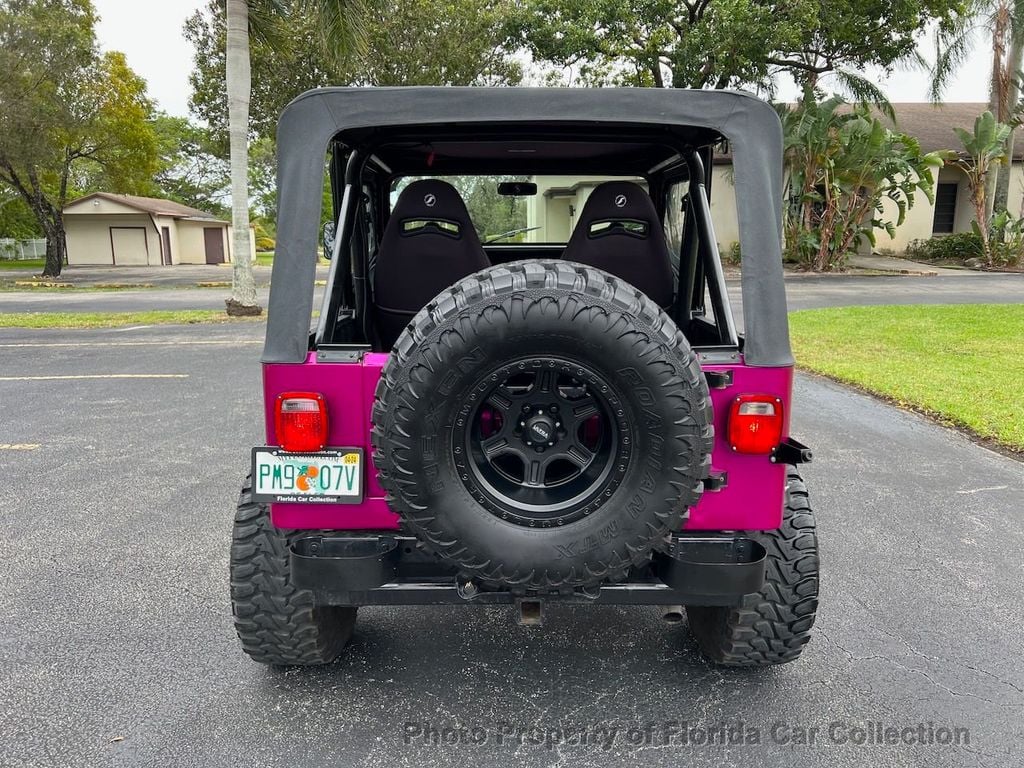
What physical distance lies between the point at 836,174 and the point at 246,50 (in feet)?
51.9

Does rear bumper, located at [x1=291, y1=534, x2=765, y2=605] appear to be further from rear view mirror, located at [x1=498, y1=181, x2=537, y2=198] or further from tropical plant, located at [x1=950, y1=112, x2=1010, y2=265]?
tropical plant, located at [x1=950, y1=112, x2=1010, y2=265]

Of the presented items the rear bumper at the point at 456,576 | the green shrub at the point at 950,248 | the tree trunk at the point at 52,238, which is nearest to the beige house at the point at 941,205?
the green shrub at the point at 950,248

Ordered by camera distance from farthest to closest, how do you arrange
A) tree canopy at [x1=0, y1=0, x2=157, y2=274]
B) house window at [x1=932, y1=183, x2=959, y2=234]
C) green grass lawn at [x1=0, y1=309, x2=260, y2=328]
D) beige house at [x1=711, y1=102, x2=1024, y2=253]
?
house window at [x1=932, y1=183, x2=959, y2=234] < beige house at [x1=711, y1=102, x2=1024, y2=253] < tree canopy at [x1=0, y1=0, x2=157, y2=274] < green grass lawn at [x1=0, y1=309, x2=260, y2=328]

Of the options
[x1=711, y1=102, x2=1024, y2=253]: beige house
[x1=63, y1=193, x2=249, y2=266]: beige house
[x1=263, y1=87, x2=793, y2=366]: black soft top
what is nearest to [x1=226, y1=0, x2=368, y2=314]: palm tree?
[x1=263, y1=87, x2=793, y2=366]: black soft top

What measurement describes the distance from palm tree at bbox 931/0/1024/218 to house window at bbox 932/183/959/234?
3.80 m

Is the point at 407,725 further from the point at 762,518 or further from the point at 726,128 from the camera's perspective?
the point at 726,128

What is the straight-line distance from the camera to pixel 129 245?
4188cm

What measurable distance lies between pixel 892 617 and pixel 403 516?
2.34 meters

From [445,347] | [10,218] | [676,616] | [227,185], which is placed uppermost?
[227,185]

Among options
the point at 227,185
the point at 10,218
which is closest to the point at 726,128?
the point at 10,218

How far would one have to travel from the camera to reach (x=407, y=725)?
8.18 feet

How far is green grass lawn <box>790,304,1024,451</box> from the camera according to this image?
6.53 meters

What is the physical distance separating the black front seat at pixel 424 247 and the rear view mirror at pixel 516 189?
1187 mm

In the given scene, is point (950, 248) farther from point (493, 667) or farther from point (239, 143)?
point (493, 667)
